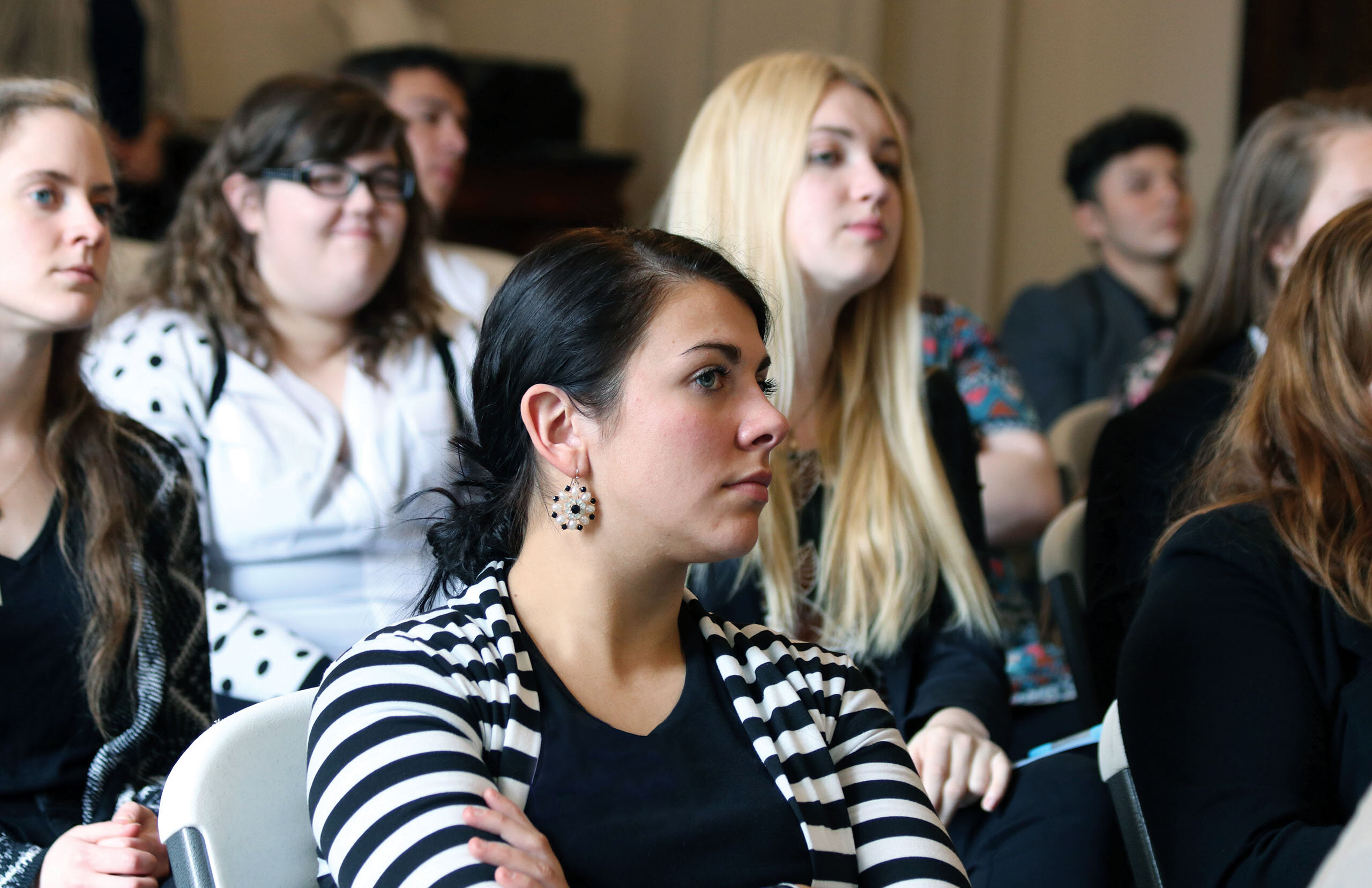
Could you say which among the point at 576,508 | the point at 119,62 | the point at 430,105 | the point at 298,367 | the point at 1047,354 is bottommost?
the point at 1047,354

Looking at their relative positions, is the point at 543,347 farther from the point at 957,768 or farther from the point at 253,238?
the point at 253,238

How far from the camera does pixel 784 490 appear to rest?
1.59 m

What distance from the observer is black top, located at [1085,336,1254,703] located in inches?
67.7

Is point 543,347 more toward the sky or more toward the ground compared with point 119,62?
more toward the ground

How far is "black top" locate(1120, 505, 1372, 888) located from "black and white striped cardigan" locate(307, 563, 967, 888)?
0.24m

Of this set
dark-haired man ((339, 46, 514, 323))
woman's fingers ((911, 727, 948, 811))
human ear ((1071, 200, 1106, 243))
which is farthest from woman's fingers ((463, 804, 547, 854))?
human ear ((1071, 200, 1106, 243))

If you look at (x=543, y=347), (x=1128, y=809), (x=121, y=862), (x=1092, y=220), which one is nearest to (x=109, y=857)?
(x=121, y=862)

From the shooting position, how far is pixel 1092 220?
3.79 meters

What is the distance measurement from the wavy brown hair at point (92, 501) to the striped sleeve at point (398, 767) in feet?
1.80

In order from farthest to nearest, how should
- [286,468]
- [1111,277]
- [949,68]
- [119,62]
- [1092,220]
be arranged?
[949,68] → [1092,220] → [1111,277] → [119,62] → [286,468]

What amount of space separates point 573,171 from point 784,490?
2557 millimetres

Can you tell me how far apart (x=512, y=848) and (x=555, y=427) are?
350 mm

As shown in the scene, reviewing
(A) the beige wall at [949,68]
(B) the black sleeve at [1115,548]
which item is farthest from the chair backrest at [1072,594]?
(A) the beige wall at [949,68]

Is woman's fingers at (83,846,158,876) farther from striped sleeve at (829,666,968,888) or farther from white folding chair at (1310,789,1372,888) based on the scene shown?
white folding chair at (1310,789,1372,888)
